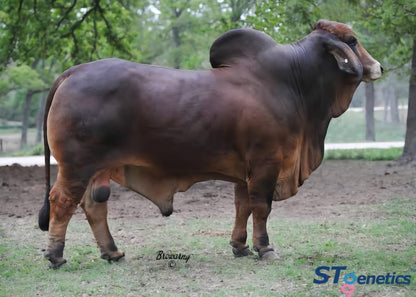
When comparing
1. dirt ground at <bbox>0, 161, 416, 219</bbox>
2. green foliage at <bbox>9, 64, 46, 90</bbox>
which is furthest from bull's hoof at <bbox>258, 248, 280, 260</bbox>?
green foliage at <bbox>9, 64, 46, 90</bbox>

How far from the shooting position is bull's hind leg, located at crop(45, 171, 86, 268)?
5.72m

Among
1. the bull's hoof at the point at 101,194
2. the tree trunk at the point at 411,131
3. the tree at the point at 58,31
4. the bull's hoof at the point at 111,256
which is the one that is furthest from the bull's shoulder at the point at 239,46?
the tree trunk at the point at 411,131

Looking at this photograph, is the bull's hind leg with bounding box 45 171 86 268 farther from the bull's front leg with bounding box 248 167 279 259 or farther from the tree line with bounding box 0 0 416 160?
the tree line with bounding box 0 0 416 160

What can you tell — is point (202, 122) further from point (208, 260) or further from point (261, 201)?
point (208, 260)

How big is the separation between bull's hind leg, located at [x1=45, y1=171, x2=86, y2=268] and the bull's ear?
2.86 metres

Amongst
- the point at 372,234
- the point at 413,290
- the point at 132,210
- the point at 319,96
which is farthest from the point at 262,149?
the point at 132,210

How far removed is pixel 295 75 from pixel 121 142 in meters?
1.96

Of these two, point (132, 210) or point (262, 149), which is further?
point (132, 210)

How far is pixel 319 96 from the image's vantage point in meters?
6.16

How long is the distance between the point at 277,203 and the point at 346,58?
16.1 ft

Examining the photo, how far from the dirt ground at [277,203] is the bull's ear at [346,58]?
3560 millimetres

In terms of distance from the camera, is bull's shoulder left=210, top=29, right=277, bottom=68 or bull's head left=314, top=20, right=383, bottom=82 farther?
bull's shoulder left=210, top=29, right=277, bottom=68

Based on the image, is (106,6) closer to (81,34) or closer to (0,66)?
(81,34)

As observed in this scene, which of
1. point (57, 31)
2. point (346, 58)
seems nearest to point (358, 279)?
point (346, 58)
